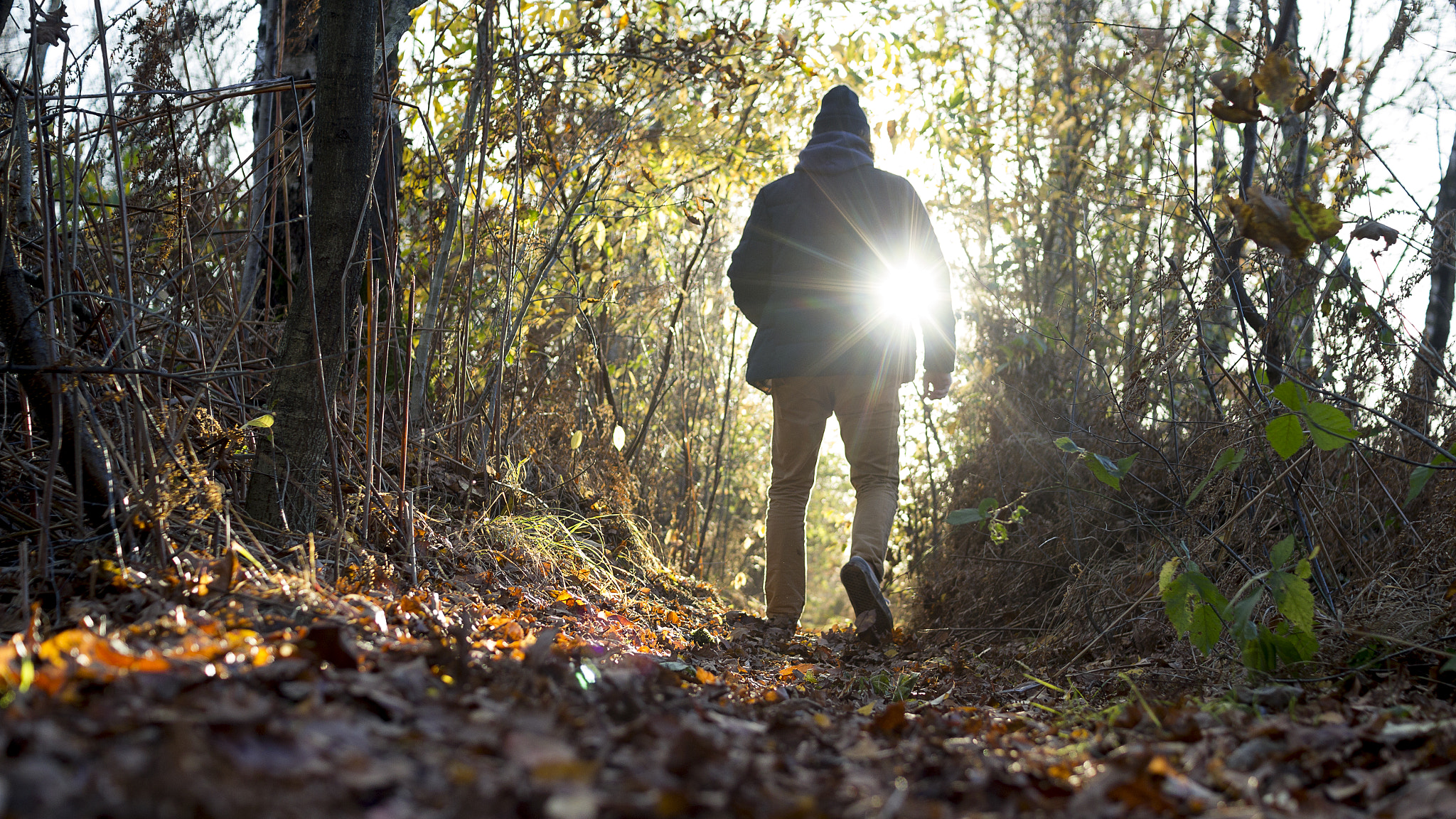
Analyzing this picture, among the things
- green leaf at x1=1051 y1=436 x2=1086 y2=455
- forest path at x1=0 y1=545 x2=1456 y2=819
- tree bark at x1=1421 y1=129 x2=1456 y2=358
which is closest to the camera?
forest path at x1=0 y1=545 x2=1456 y2=819

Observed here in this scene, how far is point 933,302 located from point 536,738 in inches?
119

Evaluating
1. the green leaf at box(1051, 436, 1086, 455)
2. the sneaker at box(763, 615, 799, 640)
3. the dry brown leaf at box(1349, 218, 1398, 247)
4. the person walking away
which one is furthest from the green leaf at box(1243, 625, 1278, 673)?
the sneaker at box(763, 615, 799, 640)

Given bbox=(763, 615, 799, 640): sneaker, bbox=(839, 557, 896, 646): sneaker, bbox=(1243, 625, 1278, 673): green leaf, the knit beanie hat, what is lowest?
bbox=(763, 615, 799, 640): sneaker

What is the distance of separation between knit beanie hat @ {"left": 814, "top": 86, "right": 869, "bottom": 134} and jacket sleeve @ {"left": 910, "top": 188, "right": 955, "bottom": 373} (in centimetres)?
47

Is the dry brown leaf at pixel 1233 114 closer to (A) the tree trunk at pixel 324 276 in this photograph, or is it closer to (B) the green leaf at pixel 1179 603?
(B) the green leaf at pixel 1179 603

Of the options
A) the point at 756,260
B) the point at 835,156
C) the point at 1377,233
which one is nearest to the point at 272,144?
the point at 756,260

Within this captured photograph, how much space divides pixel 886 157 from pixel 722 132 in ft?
3.41

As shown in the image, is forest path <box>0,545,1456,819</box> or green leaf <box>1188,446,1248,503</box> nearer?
forest path <box>0,545,1456,819</box>

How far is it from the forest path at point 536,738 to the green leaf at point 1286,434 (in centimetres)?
55

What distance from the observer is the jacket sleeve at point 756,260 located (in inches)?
149

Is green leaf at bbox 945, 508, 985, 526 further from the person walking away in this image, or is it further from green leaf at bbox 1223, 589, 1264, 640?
green leaf at bbox 1223, 589, 1264, 640

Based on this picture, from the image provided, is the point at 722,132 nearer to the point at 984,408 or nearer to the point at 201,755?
the point at 984,408

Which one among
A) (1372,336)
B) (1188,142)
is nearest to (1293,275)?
(1372,336)

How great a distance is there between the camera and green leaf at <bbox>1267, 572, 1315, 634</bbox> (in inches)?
75.5
